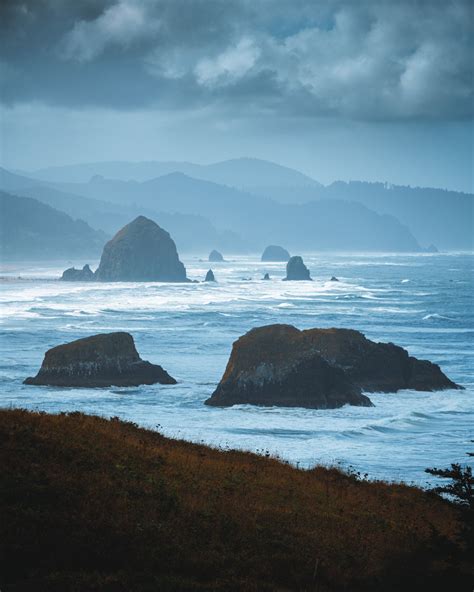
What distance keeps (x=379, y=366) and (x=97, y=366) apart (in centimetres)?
1872

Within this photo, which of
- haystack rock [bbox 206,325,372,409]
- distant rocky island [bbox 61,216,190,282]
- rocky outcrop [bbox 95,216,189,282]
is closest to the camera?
haystack rock [bbox 206,325,372,409]

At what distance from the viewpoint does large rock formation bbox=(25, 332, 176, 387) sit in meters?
55.2

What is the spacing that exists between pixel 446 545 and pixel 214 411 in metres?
35.9

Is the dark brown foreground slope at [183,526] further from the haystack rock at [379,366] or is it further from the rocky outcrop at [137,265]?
the rocky outcrop at [137,265]

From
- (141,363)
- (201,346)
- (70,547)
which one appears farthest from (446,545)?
(201,346)

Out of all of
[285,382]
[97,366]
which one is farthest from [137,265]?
[285,382]

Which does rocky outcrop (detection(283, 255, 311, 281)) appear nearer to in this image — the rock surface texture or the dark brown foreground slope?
the rock surface texture

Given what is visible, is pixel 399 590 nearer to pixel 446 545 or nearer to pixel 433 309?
pixel 446 545

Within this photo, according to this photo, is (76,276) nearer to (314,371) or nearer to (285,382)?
(285,382)

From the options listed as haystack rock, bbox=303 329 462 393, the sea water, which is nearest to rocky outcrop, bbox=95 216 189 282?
the sea water

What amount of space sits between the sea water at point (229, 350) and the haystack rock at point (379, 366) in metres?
1.06

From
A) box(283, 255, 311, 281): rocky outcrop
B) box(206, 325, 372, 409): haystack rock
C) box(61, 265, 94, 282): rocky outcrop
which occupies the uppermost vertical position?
box(283, 255, 311, 281): rocky outcrop

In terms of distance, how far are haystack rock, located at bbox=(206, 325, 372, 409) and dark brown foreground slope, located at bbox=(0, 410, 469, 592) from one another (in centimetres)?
2874

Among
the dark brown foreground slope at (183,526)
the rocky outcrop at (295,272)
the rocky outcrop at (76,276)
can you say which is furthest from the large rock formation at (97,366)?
the rocky outcrop at (295,272)
